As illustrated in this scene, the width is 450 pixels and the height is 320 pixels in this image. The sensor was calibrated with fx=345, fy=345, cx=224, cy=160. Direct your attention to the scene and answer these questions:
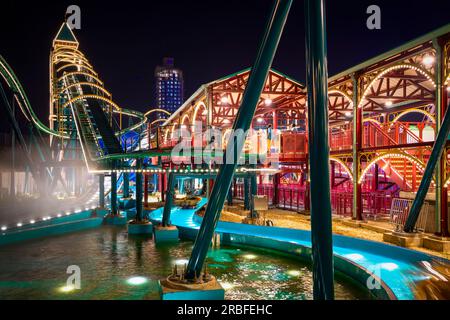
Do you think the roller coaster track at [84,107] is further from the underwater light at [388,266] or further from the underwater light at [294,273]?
the underwater light at [388,266]

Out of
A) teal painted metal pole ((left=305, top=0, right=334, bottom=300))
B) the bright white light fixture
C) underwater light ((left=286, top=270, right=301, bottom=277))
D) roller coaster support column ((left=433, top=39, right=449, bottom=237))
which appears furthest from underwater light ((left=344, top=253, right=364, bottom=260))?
teal painted metal pole ((left=305, top=0, right=334, bottom=300))

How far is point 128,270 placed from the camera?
9.78 metres

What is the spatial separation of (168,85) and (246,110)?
166659 mm

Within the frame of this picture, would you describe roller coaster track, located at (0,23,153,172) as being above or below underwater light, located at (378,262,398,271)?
above

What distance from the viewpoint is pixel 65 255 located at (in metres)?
11.5

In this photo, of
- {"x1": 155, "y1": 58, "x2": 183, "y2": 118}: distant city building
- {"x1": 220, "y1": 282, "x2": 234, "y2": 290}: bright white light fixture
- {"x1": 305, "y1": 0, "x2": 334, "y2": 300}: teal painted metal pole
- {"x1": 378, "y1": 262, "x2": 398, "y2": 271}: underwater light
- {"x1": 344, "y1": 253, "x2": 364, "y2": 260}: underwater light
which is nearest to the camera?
{"x1": 305, "y1": 0, "x2": 334, "y2": 300}: teal painted metal pole

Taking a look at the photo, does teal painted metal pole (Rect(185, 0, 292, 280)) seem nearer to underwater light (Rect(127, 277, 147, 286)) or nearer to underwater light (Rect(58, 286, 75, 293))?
underwater light (Rect(127, 277, 147, 286))

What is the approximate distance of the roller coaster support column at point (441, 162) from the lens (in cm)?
1134

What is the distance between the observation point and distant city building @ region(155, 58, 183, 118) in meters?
167

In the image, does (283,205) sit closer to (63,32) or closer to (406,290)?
(406,290)

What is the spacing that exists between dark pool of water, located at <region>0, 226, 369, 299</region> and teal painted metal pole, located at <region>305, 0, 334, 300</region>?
4.04 m

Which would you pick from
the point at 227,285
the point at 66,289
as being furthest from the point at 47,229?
the point at 227,285

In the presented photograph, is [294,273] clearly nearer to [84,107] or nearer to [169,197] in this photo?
[169,197]
